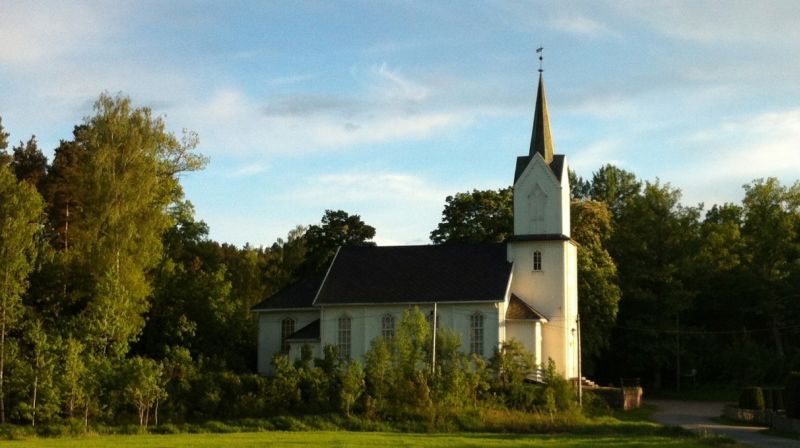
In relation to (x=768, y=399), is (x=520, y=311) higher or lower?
higher

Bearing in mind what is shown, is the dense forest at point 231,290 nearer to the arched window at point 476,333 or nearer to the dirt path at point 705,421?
the arched window at point 476,333

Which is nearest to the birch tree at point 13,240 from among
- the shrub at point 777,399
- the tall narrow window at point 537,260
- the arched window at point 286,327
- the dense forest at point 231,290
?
the dense forest at point 231,290

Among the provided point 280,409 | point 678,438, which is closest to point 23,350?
point 280,409

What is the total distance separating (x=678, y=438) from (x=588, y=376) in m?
31.5

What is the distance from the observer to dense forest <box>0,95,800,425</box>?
147 feet

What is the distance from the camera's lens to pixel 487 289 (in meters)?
55.8

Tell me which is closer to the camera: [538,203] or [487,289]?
[487,289]

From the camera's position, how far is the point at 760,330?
73562 millimetres

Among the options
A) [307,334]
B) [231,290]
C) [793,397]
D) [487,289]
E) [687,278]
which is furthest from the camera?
[687,278]

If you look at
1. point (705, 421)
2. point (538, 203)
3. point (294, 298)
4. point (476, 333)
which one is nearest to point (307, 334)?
point (294, 298)

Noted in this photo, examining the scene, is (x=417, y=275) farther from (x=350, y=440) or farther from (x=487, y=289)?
(x=350, y=440)

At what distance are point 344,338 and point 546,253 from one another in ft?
38.9

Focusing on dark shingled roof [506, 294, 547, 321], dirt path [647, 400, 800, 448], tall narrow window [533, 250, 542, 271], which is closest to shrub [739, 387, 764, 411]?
dirt path [647, 400, 800, 448]

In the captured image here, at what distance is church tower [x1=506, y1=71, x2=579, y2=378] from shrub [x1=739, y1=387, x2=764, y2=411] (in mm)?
10062
